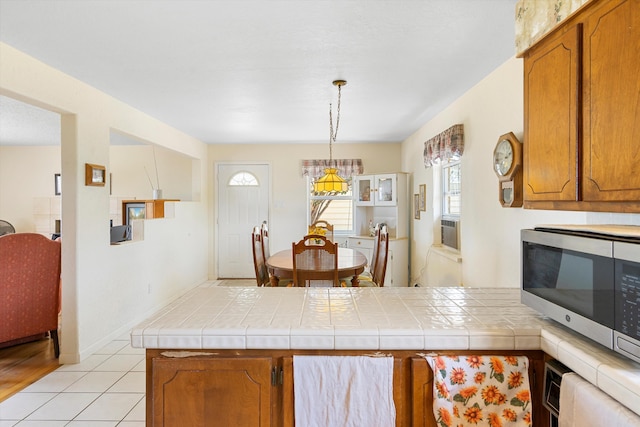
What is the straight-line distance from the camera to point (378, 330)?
118cm

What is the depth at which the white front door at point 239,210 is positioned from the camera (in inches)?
233

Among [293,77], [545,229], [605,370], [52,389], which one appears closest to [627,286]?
[605,370]

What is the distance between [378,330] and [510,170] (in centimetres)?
156

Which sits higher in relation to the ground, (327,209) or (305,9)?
(305,9)

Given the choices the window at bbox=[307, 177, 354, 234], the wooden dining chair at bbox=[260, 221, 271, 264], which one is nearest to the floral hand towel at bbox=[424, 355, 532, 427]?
the wooden dining chair at bbox=[260, 221, 271, 264]

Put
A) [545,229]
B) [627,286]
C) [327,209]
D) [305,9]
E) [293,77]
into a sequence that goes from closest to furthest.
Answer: [627,286] < [545,229] < [305,9] < [293,77] < [327,209]

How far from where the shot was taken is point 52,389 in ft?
8.09

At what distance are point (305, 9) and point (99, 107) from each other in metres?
2.21

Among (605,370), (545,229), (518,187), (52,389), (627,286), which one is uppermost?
(518,187)

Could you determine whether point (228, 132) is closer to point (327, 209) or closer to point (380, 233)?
point (327, 209)

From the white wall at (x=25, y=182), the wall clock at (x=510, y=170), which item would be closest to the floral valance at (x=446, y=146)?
the wall clock at (x=510, y=170)

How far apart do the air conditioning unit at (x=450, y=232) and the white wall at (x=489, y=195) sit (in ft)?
0.80

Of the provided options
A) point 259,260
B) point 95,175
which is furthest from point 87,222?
point 259,260

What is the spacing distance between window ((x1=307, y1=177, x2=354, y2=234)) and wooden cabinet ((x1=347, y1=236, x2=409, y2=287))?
594 mm
